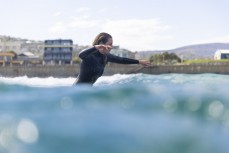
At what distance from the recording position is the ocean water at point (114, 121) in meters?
2.63

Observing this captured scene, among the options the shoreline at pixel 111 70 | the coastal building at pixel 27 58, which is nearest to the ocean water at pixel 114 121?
the shoreline at pixel 111 70

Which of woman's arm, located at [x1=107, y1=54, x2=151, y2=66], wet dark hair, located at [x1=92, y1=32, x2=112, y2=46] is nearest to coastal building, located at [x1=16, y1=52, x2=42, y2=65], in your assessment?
woman's arm, located at [x1=107, y1=54, x2=151, y2=66]

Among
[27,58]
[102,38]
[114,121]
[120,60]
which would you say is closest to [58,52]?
[27,58]

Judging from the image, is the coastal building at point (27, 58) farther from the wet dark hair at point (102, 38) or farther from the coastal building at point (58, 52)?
the wet dark hair at point (102, 38)

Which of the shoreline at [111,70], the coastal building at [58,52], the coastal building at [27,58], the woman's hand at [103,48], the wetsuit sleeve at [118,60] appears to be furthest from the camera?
the coastal building at [27,58]

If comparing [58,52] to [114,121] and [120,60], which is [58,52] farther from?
[114,121]

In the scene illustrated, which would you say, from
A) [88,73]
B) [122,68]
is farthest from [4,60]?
[88,73]

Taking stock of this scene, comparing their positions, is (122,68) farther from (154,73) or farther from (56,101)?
(56,101)

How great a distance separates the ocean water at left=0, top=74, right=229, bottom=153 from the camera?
2631 millimetres

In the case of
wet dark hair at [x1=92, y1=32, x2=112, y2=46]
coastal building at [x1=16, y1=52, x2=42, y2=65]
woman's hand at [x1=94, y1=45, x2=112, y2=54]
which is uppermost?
coastal building at [x1=16, y1=52, x2=42, y2=65]

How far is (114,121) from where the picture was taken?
3.17 m

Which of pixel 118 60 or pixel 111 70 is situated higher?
pixel 118 60

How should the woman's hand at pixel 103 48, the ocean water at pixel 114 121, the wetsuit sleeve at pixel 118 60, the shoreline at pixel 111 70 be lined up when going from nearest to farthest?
1. the ocean water at pixel 114 121
2. the woman's hand at pixel 103 48
3. the wetsuit sleeve at pixel 118 60
4. the shoreline at pixel 111 70

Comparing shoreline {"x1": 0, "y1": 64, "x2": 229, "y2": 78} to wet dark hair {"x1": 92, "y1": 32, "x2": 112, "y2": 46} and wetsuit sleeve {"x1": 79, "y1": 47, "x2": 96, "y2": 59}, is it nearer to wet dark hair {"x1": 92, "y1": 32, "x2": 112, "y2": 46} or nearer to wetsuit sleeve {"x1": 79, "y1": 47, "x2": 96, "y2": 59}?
wet dark hair {"x1": 92, "y1": 32, "x2": 112, "y2": 46}
